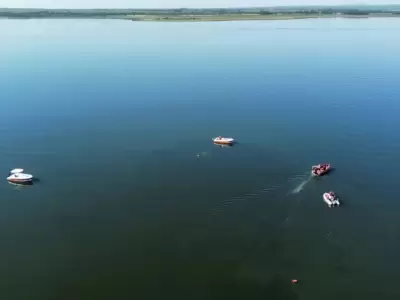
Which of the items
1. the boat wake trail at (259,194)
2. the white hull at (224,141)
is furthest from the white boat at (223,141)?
the boat wake trail at (259,194)

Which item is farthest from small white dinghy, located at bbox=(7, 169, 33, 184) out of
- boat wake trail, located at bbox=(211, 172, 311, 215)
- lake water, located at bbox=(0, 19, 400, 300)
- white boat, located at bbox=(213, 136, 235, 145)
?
white boat, located at bbox=(213, 136, 235, 145)

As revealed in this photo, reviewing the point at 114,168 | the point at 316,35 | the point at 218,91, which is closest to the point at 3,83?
the point at 218,91

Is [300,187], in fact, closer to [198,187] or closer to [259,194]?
[259,194]

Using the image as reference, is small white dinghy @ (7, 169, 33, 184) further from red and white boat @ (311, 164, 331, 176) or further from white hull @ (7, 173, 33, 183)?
red and white boat @ (311, 164, 331, 176)

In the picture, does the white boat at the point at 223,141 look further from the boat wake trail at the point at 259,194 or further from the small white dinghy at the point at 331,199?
the small white dinghy at the point at 331,199

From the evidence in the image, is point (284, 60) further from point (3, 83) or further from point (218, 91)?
point (3, 83)
